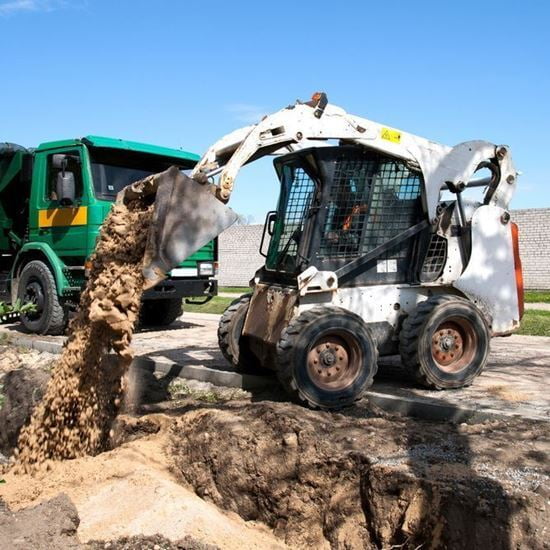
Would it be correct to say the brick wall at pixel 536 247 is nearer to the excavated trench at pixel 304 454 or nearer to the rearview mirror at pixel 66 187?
the rearview mirror at pixel 66 187

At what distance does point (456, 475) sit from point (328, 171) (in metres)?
3.30

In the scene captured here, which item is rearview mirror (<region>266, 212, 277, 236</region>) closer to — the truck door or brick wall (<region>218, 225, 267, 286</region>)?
the truck door

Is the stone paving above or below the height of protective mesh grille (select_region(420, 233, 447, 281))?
below

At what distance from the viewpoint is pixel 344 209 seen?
6512 millimetres

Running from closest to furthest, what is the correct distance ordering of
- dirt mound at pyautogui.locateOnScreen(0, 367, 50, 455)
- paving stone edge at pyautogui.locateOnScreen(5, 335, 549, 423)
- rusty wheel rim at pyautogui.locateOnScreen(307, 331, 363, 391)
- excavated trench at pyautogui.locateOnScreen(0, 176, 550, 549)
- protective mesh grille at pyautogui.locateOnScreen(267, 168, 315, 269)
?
1. excavated trench at pyautogui.locateOnScreen(0, 176, 550, 549)
2. paving stone edge at pyautogui.locateOnScreen(5, 335, 549, 423)
3. rusty wheel rim at pyautogui.locateOnScreen(307, 331, 363, 391)
4. dirt mound at pyautogui.locateOnScreen(0, 367, 50, 455)
5. protective mesh grille at pyautogui.locateOnScreen(267, 168, 315, 269)

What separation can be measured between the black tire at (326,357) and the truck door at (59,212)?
5248 mm

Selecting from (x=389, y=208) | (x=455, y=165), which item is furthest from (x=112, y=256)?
(x=455, y=165)

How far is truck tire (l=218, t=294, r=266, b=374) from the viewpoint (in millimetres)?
7031

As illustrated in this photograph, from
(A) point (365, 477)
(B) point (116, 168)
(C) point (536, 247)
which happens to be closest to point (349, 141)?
(A) point (365, 477)

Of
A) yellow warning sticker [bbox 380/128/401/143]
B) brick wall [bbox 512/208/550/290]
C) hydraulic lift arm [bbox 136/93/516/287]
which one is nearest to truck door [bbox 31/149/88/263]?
hydraulic lift arm [bbox 136/93/516/287]

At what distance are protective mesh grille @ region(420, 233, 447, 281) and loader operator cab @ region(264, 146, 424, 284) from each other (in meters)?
0.22

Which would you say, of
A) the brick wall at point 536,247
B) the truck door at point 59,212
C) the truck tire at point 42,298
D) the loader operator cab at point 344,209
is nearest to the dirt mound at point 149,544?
the loader operator cab at point 344,209

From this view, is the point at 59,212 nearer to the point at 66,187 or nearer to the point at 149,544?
the point at 66,187

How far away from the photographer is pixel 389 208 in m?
6.65
